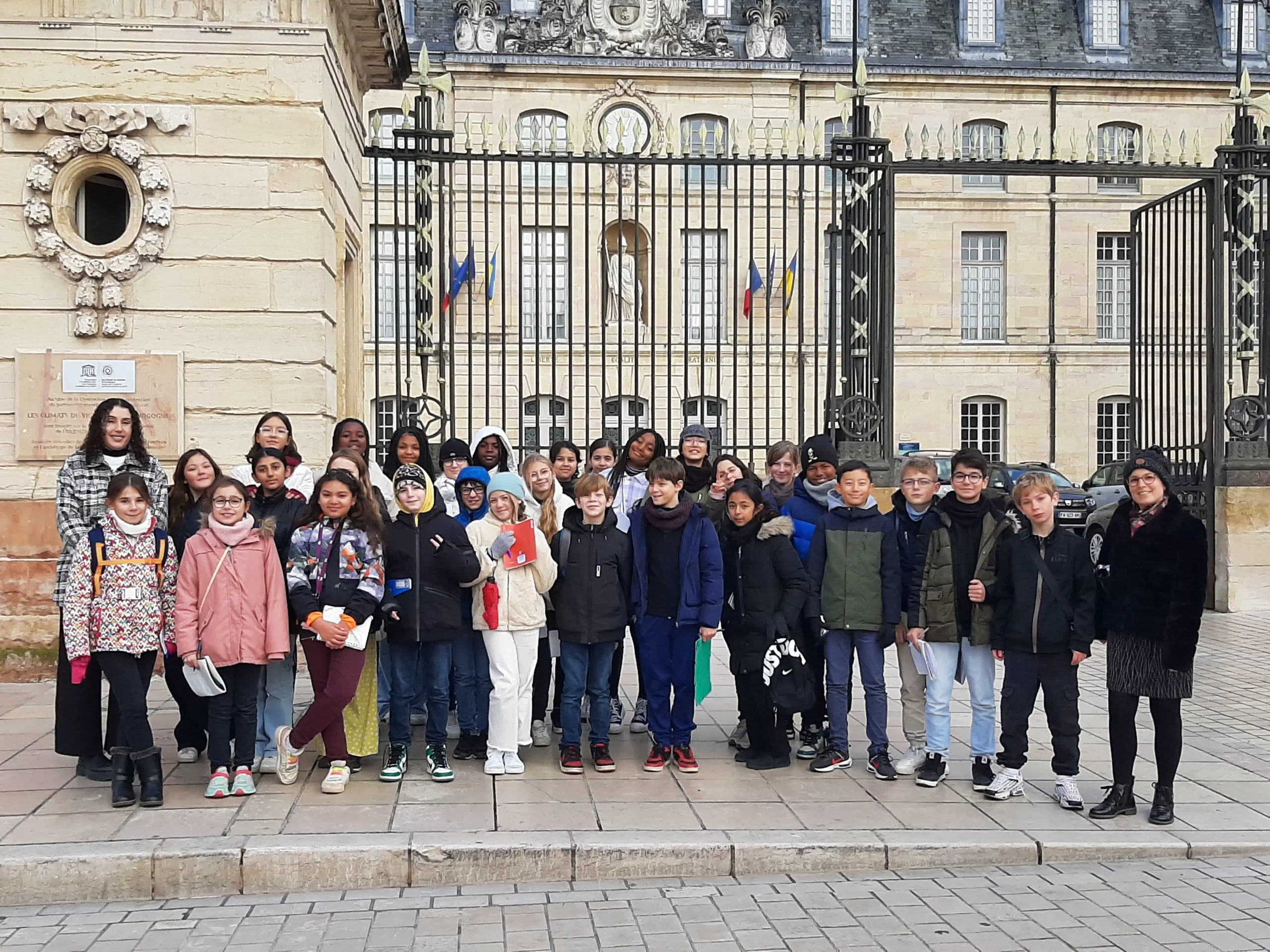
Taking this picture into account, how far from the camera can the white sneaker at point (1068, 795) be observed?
6.17m

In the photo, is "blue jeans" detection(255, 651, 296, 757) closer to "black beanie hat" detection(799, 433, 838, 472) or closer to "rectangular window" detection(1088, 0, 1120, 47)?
"black beanie hat" detection(799, 433, 838, 472)

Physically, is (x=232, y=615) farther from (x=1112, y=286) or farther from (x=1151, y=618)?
(x=1112, y=286)

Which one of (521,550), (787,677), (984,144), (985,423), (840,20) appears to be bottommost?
(787,677)

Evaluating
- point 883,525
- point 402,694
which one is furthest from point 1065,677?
point 402,694

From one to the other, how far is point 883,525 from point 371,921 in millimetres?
3375

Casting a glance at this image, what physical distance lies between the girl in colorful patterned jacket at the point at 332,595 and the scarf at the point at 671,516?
1458 mm

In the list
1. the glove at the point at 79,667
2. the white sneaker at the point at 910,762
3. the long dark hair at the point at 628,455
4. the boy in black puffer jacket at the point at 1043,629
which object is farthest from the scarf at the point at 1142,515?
the glove at the point at 79,667

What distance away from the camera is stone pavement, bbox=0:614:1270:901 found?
5.38 m

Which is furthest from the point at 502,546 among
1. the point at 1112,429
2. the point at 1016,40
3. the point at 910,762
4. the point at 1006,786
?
the point at 1016,40

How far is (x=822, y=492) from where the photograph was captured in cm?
712

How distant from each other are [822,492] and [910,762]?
155 centimetres

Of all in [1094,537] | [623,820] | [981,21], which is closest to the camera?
[623,820]

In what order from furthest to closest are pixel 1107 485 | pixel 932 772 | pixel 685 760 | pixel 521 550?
pixel 1107 485, pixel 685 760, pixel 521 550, pixel 932 772

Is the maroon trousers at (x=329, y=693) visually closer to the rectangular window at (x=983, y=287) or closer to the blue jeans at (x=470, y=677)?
the blue jeans at (x=470, y=677)
